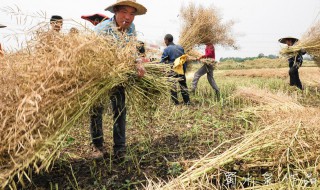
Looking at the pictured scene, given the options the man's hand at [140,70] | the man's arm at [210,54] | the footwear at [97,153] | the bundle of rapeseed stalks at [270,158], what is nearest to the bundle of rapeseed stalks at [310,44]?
the man's arm at [210,54]

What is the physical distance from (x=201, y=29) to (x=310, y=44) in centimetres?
225

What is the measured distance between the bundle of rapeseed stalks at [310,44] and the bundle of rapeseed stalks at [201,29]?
4.27 feet

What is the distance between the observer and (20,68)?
190cm

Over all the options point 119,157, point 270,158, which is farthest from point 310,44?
point 119,157

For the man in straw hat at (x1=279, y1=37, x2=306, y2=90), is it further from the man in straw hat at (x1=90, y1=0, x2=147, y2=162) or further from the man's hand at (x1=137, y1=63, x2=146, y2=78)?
the man's hand at (x1=137, y1=63, x2=146, y2=78)

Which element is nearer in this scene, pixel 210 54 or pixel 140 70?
pixel 140 70

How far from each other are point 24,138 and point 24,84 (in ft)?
1.10

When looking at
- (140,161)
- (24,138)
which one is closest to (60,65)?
(24,138)

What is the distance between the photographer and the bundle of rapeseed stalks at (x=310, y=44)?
6020 millimetres

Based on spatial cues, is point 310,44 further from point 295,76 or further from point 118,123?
point 118,123

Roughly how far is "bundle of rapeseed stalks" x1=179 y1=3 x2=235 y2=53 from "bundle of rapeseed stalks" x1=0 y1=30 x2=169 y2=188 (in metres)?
4.25

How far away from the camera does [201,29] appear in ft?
21.1

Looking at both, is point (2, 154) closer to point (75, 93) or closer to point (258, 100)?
point (75, 93)

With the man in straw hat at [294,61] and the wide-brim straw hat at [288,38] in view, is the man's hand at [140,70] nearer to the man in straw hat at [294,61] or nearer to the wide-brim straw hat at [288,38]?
the man in straw hat at [294,61]
